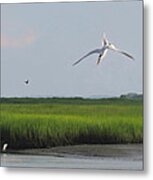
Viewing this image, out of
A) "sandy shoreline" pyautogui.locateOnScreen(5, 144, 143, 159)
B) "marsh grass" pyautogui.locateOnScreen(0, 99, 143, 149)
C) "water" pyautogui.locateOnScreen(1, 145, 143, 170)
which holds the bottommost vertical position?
"water" pyautogui.locateOnScreen(1, 145, 143, 170)

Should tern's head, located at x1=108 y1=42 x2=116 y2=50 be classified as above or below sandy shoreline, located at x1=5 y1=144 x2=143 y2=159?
above

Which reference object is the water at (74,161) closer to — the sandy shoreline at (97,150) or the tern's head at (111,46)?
the sandy shoreline at (97,150)

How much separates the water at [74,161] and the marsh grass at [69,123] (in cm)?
4

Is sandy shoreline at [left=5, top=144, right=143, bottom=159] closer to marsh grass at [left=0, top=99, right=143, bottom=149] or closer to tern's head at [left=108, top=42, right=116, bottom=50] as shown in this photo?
marsh grass at [left=0, top=99, right=143, bottom=149]

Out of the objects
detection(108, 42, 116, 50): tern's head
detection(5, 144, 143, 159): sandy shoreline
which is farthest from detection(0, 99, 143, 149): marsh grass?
detection(108, 42, 116, 50): tern's head

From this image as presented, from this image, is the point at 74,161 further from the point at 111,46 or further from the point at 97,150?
the point at 111,46

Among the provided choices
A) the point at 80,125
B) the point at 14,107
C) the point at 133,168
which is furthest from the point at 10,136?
the point at 133,168

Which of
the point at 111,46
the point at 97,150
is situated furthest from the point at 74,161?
the point at 111,46

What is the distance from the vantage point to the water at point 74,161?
85.6 inches

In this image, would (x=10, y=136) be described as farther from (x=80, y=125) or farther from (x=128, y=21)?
(x=128, y=21)

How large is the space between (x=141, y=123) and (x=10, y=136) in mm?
441

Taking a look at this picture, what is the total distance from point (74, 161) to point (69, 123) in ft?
0.41

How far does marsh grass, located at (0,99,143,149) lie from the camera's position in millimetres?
2193

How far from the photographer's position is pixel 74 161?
7.25 feet
